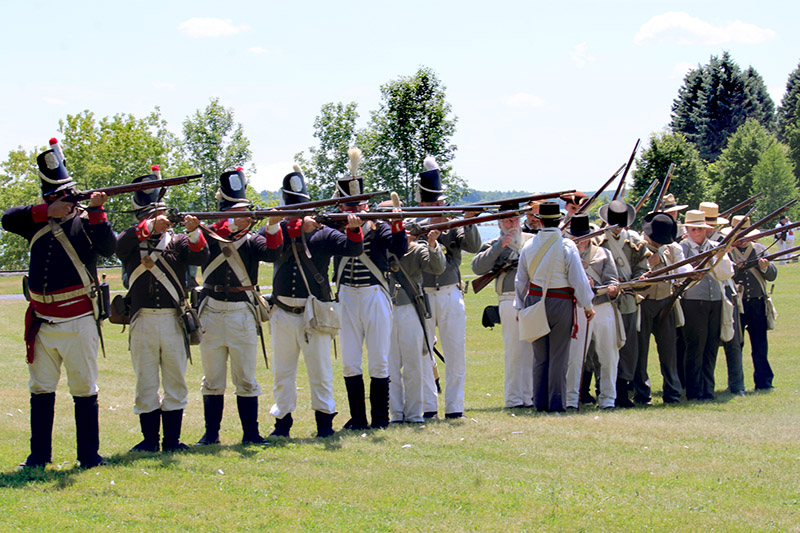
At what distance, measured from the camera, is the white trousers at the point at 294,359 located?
823 centimetres

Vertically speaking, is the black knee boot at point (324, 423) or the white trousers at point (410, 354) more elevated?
the white trousers at point (410, 354)

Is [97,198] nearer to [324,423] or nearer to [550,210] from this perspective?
[324,423]

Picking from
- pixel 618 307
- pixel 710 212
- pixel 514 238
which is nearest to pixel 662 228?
pixel 618 307

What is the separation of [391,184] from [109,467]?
25.8 meters

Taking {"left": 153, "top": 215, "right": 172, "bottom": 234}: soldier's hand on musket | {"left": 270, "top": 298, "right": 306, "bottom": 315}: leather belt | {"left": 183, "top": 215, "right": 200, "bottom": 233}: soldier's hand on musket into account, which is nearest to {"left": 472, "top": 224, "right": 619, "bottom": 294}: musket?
{"left": 270, "top": 298, "right": 306, "bottom": 315}: leather belt

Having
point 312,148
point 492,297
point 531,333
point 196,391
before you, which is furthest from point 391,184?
point 531,333

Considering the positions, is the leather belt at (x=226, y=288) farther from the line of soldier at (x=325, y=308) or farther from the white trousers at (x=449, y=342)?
the white trousers at (x=449, y=342)

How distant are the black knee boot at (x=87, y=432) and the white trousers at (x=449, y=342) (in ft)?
12.1

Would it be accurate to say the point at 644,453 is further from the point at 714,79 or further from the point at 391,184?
the point at 714,79

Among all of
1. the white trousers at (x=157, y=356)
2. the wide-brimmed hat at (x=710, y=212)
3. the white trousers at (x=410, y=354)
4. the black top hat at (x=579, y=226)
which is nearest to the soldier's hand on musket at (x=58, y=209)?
the white trousers at (x=157, y=356)

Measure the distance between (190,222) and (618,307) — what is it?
5.51m

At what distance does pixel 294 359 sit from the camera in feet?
27.5

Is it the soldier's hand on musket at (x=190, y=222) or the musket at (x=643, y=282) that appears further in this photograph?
the musket at (x=643, y=282)

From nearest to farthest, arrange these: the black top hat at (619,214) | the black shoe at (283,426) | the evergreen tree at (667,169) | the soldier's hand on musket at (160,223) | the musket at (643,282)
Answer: the soldier's hand on musket at (160,223), the black shoe at (283,426), the musket at (643,282), the black top hat at (619,214), the evergreen tree at (667,169)
